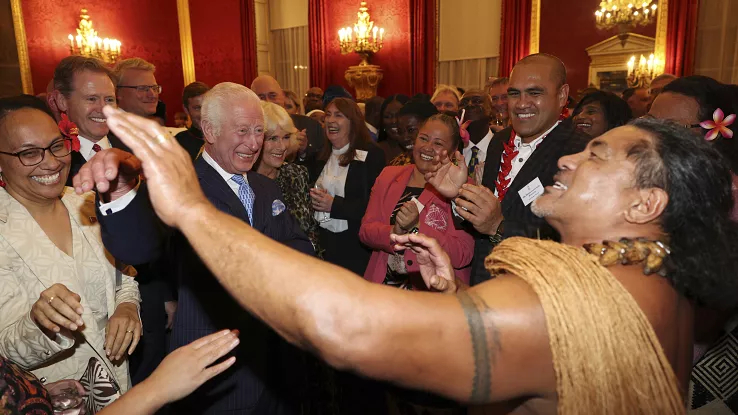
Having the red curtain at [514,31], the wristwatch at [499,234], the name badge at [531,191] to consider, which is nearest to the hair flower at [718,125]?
the name badge at [531,191]

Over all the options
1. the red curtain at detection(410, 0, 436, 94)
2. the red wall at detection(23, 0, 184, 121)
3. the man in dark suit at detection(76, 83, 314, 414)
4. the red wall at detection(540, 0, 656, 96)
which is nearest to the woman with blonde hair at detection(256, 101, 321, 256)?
the man in dark suit at detection(76, 83, 314, 414)

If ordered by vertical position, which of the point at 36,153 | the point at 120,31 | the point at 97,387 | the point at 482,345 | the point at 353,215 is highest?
the point at 120,31

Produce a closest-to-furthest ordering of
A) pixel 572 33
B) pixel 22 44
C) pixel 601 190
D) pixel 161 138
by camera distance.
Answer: pixel 161 138, pixel 601 190, pixel 572 33, pixel 22 44

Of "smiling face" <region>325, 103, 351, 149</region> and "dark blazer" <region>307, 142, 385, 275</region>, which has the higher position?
"smiling face" <region>325, 103, 351, 149</region>

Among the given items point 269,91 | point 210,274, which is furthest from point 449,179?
point 269,91

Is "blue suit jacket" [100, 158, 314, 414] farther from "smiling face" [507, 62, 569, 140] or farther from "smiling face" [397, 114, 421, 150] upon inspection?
"smiling face" [397, 114, 421, 150]

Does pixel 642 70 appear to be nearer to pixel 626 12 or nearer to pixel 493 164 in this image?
pixel 626 12

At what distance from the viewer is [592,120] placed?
4078 mm

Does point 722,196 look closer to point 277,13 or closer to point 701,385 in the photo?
point 701,385

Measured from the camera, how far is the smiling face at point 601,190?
4.62ft

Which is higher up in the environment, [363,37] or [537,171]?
[363,37]

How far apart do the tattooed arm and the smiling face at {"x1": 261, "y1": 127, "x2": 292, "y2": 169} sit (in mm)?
2317

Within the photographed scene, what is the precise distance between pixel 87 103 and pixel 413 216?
2.25m

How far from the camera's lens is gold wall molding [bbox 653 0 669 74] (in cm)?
948
